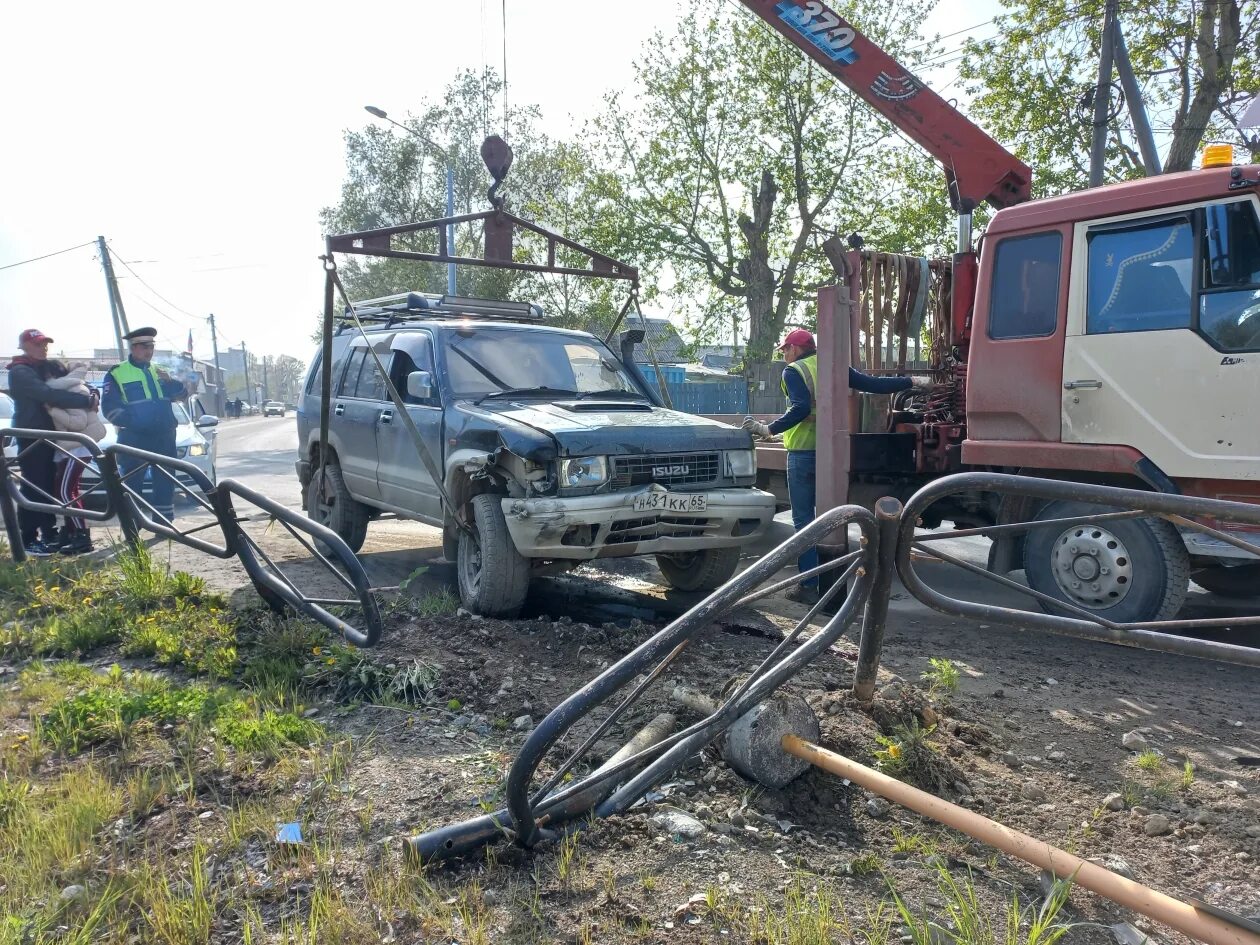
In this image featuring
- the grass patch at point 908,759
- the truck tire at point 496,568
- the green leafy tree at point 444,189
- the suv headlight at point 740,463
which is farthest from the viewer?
the green leafy tree at point 444,189

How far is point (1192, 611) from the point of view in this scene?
5.78 m

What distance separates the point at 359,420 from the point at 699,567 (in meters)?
2.93

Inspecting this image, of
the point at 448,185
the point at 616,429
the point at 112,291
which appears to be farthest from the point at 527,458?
the point at 112,291

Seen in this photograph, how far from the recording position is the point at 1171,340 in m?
4.71

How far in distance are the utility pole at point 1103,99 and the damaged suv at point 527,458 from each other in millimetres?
8320

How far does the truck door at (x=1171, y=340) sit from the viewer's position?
4.51 metres

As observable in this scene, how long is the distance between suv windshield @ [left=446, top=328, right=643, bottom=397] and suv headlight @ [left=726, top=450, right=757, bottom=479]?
116cm

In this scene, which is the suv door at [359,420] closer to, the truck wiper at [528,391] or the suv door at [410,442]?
the suv door at [410,442]

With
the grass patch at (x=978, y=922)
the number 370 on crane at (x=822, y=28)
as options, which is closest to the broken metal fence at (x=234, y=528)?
the grass patch at (x=978, y=922)

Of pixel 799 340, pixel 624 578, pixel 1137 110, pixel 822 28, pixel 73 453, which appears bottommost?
pixel 624 578

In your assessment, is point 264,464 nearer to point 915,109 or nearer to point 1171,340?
point 915,109

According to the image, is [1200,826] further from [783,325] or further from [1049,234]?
[783,325]

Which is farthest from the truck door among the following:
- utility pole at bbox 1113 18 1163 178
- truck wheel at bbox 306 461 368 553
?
utility pole at bbox 1113 18 1163 178

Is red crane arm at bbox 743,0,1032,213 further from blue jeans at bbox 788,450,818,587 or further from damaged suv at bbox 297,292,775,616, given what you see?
damaged suv at bbox 297,292,775,616
